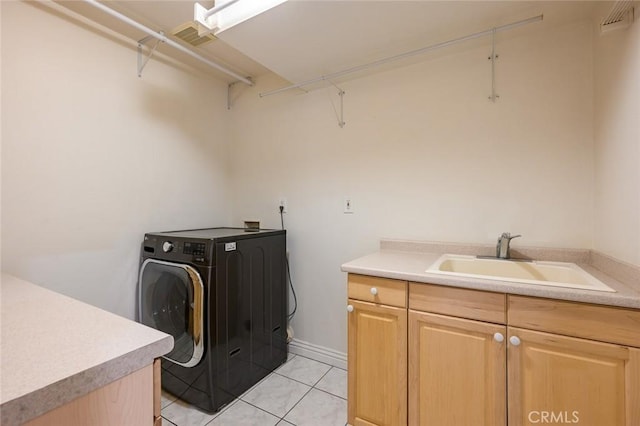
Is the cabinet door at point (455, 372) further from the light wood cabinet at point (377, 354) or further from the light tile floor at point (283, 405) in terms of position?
the light tile floor at point (283, 405)

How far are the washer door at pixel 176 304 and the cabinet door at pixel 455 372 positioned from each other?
1.18 m

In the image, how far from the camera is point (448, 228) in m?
1.81

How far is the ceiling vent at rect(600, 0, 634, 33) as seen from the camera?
111 cm

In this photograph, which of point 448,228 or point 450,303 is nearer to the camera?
point 450,303

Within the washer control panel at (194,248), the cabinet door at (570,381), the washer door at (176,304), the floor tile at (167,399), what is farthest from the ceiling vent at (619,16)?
the floor tile at (167,399)

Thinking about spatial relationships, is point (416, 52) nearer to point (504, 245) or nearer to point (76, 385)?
point (504, 245)

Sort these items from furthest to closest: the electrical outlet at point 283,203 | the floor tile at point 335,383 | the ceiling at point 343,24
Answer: the electrical outlet at point 283,203, the floor tile at point 335,383, the ceiling at point 343,24

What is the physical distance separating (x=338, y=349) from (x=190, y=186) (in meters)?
1.80

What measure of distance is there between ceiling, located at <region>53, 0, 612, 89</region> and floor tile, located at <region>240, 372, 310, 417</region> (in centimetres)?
219

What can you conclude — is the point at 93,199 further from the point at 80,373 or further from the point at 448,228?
the point at 448,228

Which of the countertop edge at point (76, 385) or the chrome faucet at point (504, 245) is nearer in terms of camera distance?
the countertop edge at point (76, 385)

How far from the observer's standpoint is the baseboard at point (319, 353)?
85.5 inches

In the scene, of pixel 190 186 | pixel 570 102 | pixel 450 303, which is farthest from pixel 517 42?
pixel 190 186

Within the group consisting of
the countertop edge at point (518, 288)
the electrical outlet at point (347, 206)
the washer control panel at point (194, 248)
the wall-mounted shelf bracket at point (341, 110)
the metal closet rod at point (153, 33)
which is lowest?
the countertop edge at point (518, 288)
